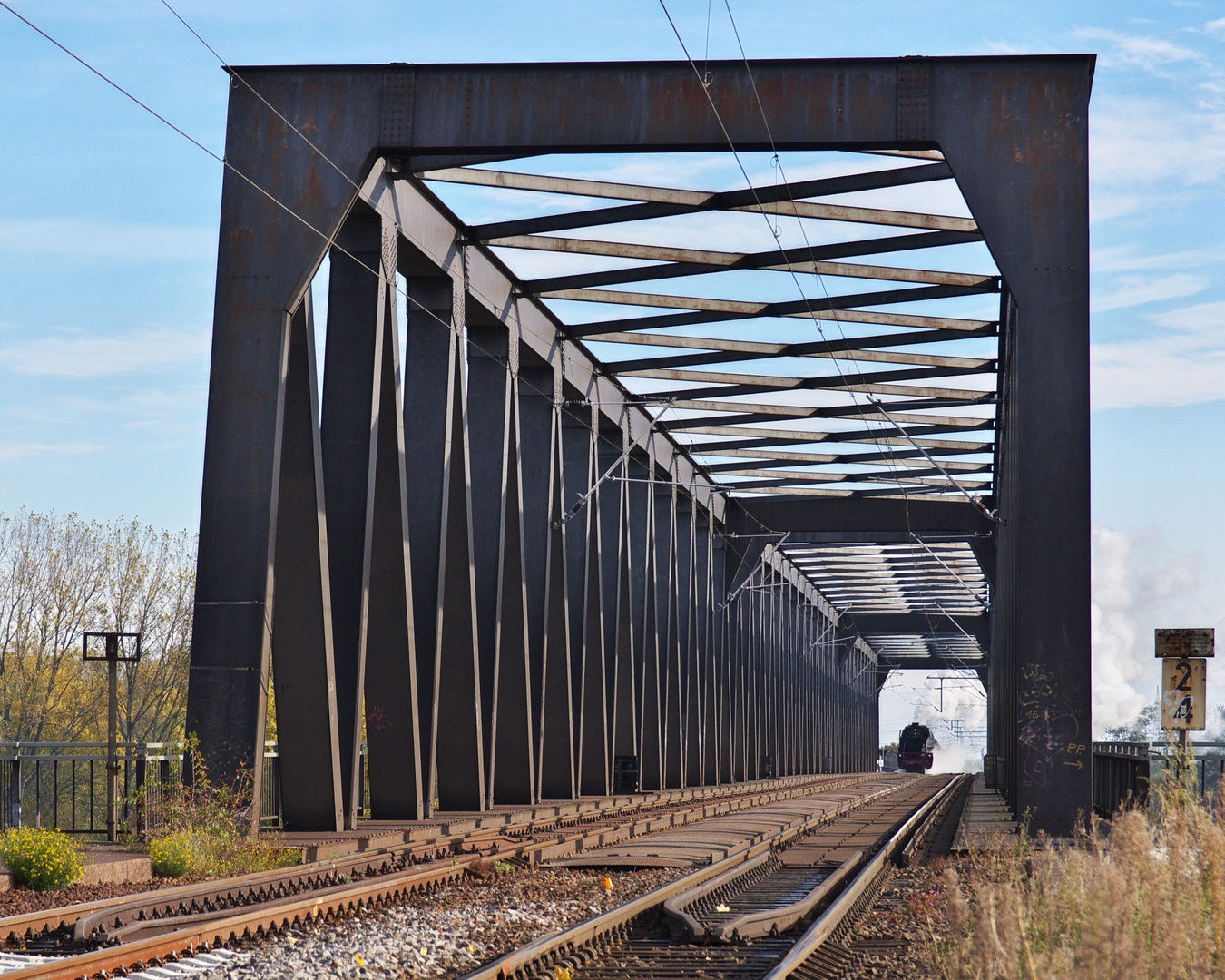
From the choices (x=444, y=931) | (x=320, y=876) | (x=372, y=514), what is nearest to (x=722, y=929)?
(x=444, y=931)

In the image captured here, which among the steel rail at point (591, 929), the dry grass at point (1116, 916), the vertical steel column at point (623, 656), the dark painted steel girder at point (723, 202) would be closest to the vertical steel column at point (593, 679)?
the vertical steel column at point (623, 656)

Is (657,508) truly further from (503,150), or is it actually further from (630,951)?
(630,951)

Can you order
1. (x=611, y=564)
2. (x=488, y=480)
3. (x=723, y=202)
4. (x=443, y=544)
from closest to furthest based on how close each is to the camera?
(x=443, y=544), (x=723, y=202), (x=488, y=480), (x=611, y=564)

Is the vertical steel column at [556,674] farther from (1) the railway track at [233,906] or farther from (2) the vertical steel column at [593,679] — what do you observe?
(1) the railway track at [233,906]

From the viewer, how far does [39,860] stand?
9.33 metres

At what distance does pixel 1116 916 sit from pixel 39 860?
764 cm

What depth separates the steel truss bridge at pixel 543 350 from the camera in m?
14.3

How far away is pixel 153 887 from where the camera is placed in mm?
9875

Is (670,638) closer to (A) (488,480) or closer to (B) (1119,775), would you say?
(A) (488,480)

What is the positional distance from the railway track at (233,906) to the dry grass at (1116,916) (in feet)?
12.9

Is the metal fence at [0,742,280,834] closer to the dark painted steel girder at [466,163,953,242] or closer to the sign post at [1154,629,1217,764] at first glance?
the dark painted steel girder at [466,163,953,242]

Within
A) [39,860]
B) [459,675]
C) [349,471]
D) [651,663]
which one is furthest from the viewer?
[651,663]

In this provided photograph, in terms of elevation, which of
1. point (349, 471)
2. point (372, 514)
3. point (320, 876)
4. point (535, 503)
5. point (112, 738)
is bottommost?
point (320, 876)

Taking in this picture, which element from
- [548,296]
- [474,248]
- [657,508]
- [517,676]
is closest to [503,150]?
[474,248]
